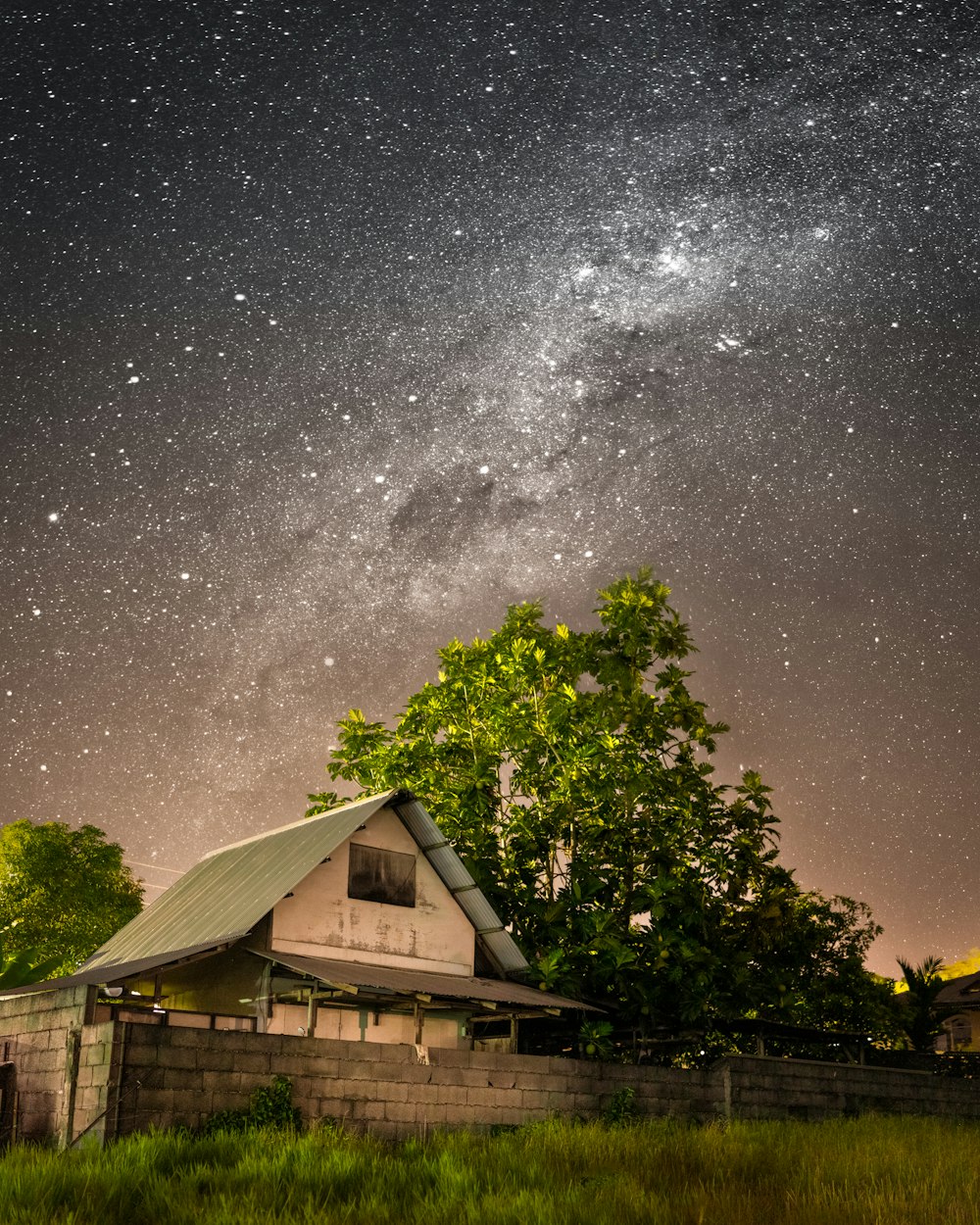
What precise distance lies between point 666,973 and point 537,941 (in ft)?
9.86

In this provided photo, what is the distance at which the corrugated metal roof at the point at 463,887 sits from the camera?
975 inches

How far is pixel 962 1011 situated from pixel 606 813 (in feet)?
125

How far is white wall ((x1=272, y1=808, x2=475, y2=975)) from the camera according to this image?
74.7ft

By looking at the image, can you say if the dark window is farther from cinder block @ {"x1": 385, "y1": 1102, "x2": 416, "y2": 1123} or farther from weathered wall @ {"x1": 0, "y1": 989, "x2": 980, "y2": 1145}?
cinder block @ {"x1": 385, "y1": 1102, "x2": 416, "y2": 1123}

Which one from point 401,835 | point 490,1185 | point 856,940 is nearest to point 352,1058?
point 490,1185

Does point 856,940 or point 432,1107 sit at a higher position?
point 856,940

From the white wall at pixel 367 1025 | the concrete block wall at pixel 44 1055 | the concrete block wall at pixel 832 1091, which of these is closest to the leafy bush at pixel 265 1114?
the concrete block wall at pixel 44 1055

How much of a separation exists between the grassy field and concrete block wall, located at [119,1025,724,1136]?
1.57 metres

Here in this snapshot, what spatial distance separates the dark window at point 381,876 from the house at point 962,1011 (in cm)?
3461

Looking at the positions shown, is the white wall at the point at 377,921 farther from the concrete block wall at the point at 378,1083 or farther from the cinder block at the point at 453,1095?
the cinder block at the point at 453,1095

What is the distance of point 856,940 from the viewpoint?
125ft

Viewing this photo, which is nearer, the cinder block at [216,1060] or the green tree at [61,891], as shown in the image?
the cinder block at [216,1060]

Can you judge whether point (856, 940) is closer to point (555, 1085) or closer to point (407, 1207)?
point (555, 1085)

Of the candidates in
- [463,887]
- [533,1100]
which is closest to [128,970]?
[463,887]
